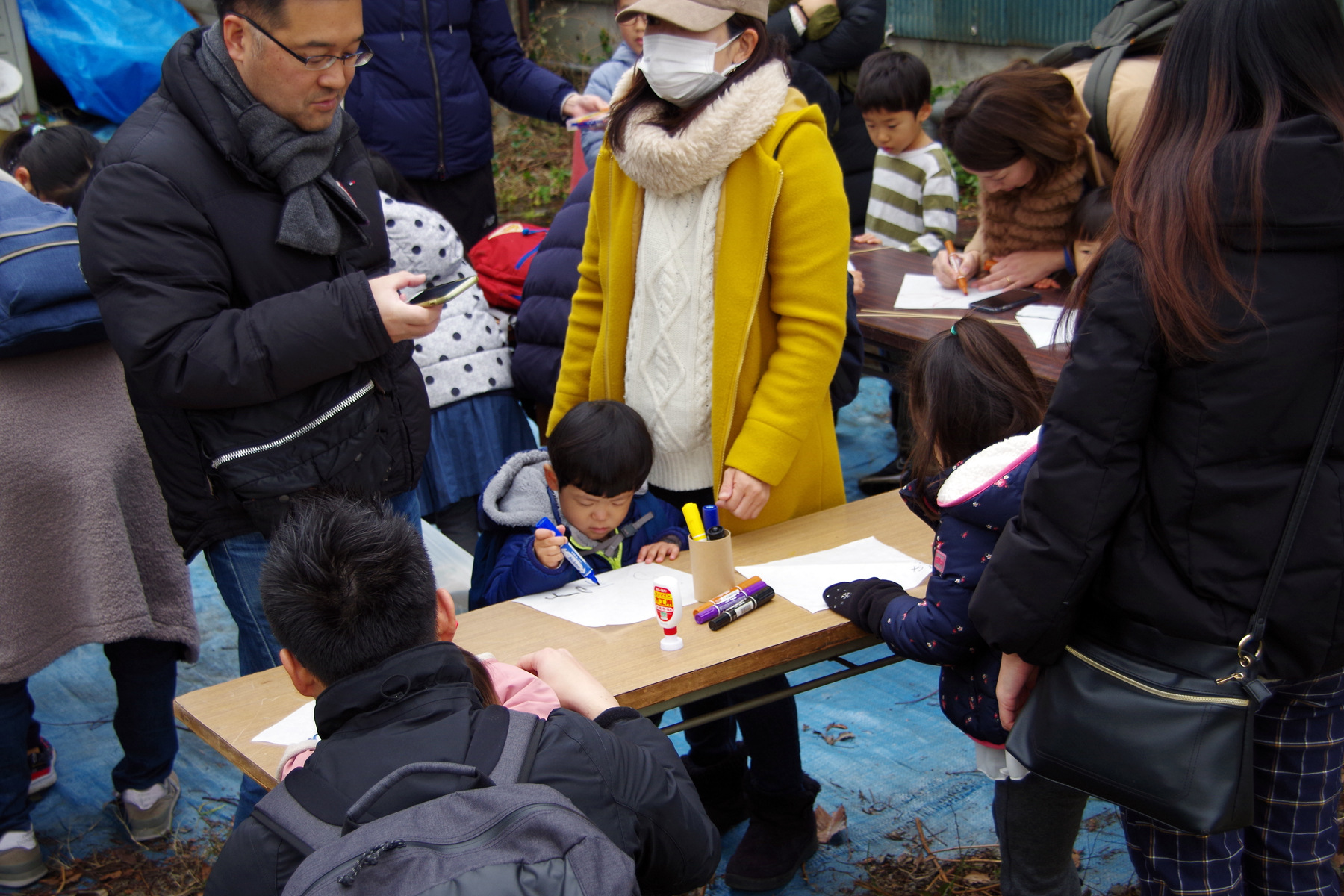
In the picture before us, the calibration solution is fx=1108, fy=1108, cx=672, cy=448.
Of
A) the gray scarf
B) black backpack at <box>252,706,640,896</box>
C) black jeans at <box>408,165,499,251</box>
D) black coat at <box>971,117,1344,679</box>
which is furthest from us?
black jeans at <box>408,165,499,251</box>

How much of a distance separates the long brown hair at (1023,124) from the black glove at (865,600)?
65.4 inches

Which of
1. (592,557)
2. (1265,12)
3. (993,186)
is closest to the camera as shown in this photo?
(1265,12)

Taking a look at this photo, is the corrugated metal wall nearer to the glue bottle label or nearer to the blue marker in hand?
the blue marker in hand

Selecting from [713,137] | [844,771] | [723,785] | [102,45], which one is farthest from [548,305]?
[102,45]

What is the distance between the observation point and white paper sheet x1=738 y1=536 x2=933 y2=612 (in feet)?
7.15

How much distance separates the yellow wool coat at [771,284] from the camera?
2186 millimetres

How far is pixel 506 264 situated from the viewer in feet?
12.0

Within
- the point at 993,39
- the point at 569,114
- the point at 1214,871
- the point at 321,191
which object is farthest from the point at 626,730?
the point at 993,39

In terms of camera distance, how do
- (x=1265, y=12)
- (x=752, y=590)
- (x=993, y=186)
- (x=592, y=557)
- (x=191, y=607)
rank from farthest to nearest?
(x=993, y=186) < (x=191, y=607) < (x=592, y=557) < (x=752, y=590) < (x=1265, y=12)

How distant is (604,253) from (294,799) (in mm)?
1574

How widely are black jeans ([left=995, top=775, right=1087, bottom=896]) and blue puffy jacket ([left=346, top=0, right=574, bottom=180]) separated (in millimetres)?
3106

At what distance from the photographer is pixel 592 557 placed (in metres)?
2.47

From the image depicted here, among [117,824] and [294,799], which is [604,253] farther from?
[117,824]

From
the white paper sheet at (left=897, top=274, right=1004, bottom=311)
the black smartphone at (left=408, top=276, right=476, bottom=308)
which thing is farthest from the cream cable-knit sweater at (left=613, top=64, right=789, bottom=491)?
the white paper sheet at (left=897, top=274, right=1004, bottom=311)
